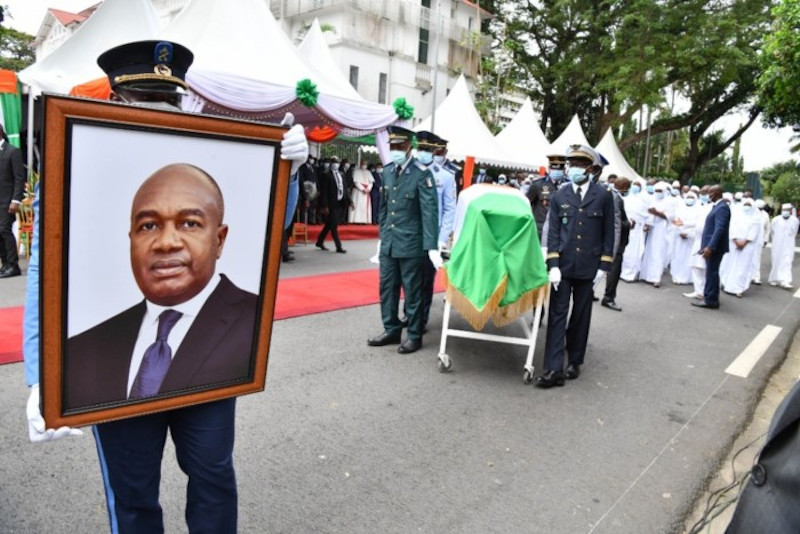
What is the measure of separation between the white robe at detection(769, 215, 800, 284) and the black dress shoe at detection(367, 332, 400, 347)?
35.7 feet

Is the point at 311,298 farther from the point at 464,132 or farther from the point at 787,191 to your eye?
the point at 787,191

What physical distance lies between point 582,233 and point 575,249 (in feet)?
0.50

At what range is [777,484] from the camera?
47.3 inches

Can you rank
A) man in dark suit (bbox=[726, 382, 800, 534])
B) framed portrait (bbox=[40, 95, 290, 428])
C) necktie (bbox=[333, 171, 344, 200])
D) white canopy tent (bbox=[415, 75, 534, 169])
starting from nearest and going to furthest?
man in dark suit (bbox=[726, 382, 800, 534])
framed portrait (bbox=[40, 95, 290, 428])
necktie (bbox=[333, 171, 344, 200])
white canopy tent (bbox=[415, 75, 534, 169])

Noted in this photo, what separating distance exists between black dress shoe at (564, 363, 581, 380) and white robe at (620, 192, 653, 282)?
6.53m

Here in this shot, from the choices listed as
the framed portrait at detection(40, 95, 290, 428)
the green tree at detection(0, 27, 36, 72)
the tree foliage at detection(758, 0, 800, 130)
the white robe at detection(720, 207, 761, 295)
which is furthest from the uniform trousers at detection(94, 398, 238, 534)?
the green tree at detection(0, 27, 36, 72)

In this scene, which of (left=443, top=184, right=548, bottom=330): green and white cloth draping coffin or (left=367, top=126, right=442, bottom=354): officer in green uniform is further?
(left=367, top=126, right=442, bottom=354): officer in green uniform

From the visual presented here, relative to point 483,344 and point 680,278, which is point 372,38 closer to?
point 680,278

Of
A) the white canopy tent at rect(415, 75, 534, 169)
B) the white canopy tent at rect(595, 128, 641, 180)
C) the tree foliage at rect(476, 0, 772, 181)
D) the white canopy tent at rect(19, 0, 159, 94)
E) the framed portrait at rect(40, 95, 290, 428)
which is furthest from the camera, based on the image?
the tree foliage at rect(476, 0, 772, 181)

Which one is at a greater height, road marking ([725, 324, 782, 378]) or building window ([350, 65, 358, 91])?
building window ([350, 65, 358, 91])

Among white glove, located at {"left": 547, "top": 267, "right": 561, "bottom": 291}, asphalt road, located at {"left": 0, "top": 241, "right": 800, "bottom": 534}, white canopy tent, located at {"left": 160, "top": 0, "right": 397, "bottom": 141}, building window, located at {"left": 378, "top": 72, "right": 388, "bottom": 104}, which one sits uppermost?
building window, located at {"left": 378, "top": 72, "right": 388, "bottom": 104}

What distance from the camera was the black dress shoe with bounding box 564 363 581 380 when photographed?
4.97m

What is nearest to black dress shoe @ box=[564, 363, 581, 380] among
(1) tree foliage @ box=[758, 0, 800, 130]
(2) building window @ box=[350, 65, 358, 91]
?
(1) tree foliage @ box=[758, 0, 800, 130]

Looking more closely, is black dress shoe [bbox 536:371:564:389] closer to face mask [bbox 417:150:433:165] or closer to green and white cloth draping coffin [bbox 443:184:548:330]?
green and white cloth draping coffin [bbox 443:184:548:330]
